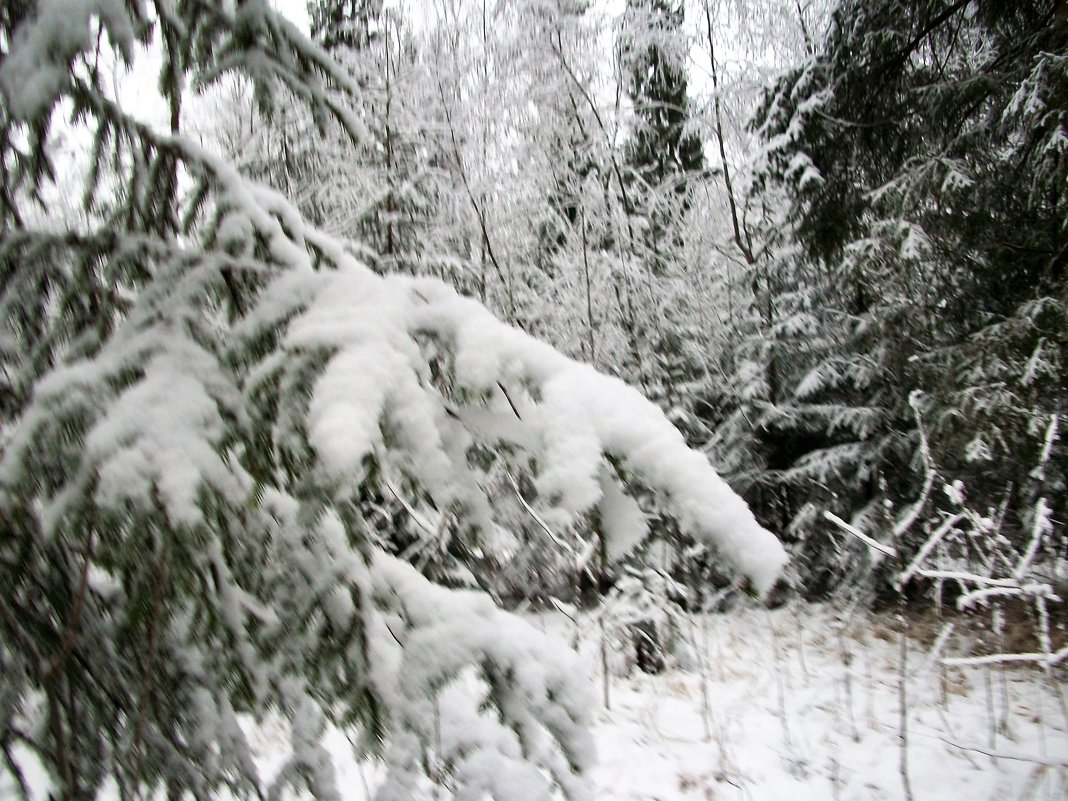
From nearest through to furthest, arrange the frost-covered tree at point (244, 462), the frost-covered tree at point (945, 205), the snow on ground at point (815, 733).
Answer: the frost-covered tree at point (244, 462) < the snow on ground at point (815, 733) < the frost-covered tree at point (945, 205)

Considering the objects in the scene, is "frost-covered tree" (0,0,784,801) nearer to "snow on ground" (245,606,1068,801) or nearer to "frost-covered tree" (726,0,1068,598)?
"snow on ground" (245,606,1068,801)

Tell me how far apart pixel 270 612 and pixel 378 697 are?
283 mm

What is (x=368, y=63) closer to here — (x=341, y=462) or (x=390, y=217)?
(x=390, y=217)

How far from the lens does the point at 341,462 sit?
776 millimetres

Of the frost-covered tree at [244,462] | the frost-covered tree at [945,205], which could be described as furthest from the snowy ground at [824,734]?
the frost-covered tree at [244,462]

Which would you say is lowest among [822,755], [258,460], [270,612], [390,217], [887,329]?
[822,755]

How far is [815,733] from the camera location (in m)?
4.23

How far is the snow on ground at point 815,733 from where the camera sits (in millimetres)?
3527

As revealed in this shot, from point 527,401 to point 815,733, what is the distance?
4.26 meters

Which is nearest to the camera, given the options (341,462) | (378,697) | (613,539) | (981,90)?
(341,462)

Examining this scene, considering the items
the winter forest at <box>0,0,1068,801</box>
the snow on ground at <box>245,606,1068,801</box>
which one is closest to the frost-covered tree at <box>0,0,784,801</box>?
the winter forest at <box>0,0,1068,801</box>

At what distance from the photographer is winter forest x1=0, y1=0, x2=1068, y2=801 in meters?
0.99

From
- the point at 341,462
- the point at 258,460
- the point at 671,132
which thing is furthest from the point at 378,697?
the point at 671,132

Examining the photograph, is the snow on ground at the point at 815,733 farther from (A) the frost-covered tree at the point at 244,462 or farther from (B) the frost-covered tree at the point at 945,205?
(A) the frost-covered tree at the point at 244,462
